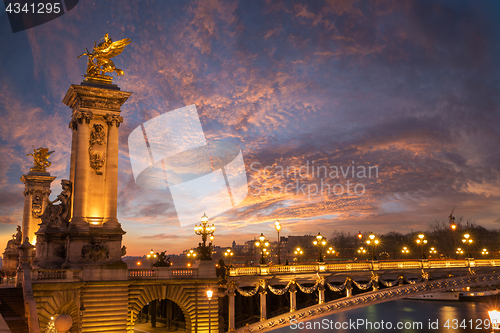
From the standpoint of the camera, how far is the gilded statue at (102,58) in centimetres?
3094

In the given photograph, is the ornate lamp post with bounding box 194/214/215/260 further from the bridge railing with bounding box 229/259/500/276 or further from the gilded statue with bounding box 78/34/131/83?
the gilded statue with bounding box 78/34/131/83

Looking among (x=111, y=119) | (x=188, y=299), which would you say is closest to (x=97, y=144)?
(x=111, y=119)

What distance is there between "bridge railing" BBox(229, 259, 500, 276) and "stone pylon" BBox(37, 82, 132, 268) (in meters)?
11.6

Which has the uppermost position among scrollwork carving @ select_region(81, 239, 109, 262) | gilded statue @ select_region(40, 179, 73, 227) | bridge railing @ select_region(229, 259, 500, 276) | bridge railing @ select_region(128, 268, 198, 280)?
gilded statue @ select_region(40, 179, 73, 227)

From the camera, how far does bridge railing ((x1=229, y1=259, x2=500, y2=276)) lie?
37219 mm

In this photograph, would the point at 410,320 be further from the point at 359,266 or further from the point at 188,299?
the point at 188,299

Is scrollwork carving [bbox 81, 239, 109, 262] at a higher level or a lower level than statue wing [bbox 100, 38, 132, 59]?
lower

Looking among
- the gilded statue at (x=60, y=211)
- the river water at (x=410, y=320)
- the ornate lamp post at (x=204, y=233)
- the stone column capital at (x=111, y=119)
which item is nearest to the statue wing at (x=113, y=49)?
the stone column capital at (x=111, y=119)

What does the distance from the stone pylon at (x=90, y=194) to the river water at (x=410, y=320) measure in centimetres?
4657

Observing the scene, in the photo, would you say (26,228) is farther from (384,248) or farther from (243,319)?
(384,248)

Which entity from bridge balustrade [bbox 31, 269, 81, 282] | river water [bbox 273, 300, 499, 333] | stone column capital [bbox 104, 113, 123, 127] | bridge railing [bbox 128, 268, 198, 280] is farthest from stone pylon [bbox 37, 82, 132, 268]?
river water [bbox 273, 300, 499, 333]

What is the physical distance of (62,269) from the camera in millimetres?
26062

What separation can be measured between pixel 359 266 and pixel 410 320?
48.9m

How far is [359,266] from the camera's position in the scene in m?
44.1
